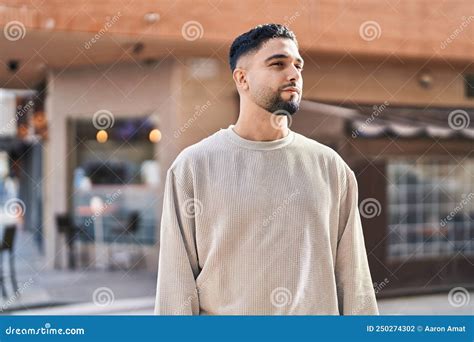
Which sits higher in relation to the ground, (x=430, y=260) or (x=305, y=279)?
(x=305, y=279)

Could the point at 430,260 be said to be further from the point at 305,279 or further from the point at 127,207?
the point at 305,279

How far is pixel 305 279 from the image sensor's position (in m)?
1.93

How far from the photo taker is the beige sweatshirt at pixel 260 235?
1922mm

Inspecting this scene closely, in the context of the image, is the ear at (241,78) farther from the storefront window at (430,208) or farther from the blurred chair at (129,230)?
the blurred chair at (129,230)

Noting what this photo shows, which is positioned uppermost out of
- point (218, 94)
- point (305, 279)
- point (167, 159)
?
point (218, 94)

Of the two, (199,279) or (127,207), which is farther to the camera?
(127,207)

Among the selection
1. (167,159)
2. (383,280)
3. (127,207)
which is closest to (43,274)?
(127,207)

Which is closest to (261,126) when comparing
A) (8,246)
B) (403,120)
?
(403,120)

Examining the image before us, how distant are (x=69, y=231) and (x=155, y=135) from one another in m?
1.62

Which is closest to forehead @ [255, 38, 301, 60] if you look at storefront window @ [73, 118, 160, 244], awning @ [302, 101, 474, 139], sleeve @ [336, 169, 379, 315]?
sleeve @ [336, 169, 379, 315]

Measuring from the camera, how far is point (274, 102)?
1.98 metres

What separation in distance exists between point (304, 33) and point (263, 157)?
3.43 meters

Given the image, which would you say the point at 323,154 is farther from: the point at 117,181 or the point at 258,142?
the point at 117,181

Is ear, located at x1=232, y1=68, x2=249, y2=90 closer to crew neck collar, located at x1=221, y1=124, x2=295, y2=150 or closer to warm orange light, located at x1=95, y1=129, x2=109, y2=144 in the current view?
crew neck collar, located at x1=221, y1=124, x2=295, y2=150
